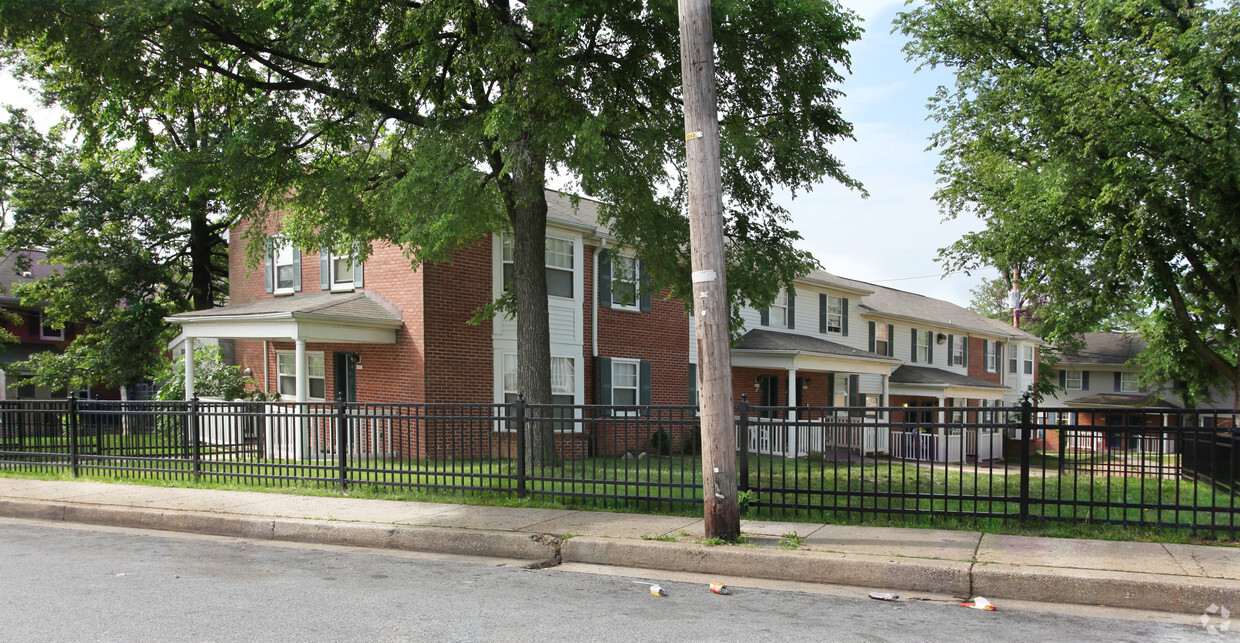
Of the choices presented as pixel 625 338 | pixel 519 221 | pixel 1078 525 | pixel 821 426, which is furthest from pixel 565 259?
pixel 1078 525

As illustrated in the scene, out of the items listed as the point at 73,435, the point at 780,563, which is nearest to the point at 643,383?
the point at 73,435

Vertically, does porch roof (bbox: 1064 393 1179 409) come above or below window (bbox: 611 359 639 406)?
below

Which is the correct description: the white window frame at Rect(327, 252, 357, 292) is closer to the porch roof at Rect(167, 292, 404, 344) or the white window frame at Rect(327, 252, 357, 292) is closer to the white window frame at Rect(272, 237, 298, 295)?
the porch roof at Rect(167, 292, 404, 344)

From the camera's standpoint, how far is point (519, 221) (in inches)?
575

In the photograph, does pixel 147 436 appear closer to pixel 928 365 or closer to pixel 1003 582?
→ pixel 1003 582

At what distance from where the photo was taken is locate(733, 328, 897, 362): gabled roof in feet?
85.0

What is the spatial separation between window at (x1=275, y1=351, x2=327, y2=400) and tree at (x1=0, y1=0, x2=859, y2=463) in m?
5.05

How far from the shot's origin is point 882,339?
1357 inches

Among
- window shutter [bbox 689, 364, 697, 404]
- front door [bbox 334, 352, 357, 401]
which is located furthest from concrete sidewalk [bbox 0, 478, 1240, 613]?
window shutter [bbox 689, 364, 697, 404]

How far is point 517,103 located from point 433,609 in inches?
309

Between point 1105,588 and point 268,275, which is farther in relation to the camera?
point 268,275

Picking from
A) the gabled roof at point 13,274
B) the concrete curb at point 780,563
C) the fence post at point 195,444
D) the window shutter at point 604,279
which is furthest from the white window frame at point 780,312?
the gabled roof at point 13,274

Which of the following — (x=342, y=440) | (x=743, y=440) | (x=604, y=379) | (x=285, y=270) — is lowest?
(x=342, y=440)

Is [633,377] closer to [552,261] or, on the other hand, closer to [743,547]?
[552,261]
